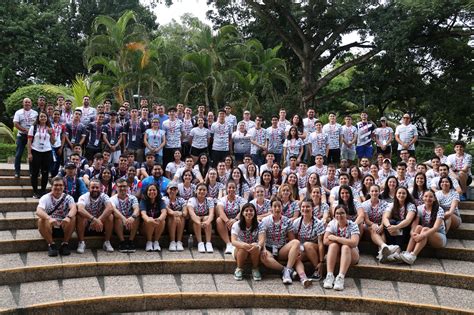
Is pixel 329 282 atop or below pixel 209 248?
below

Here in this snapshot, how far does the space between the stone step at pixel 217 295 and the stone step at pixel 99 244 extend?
0.82 meters

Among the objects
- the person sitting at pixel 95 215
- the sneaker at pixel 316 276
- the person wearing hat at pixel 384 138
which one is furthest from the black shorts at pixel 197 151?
the sneaker at pixel 316 276

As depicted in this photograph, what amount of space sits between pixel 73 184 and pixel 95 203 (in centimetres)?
55

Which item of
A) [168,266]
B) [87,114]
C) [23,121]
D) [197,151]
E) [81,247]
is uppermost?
[87,114]

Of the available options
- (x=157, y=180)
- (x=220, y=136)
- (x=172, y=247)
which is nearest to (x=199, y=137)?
(x=220, y=136)

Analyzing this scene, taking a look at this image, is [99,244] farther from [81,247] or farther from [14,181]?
[14,181]

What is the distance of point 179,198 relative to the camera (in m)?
8.02

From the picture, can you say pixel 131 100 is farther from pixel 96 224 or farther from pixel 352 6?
pixel 96 224

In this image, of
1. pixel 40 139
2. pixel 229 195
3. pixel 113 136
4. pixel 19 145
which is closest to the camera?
pixel 229 195

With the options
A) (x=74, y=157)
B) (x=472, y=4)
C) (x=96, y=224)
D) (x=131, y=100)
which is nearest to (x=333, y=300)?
(x=96, y=224)

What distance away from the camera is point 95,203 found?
24.3 ft

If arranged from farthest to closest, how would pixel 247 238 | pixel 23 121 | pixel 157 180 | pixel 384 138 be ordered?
1. pixel 384 138
2. pixel 23 121
3. pixel 157 180
4. pixel 247 238

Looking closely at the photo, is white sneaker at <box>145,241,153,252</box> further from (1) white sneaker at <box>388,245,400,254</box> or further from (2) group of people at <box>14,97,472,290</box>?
(1) white sneaker at <box>388,245,400,254</box>

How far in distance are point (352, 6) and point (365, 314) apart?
14088 millimetres
